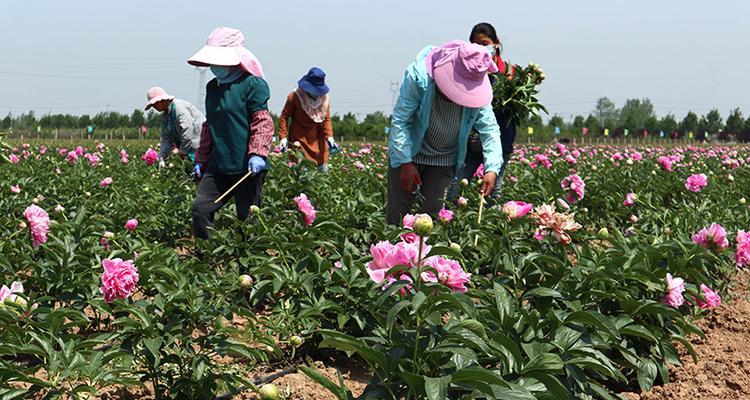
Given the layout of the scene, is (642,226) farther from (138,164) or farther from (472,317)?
(138,164)

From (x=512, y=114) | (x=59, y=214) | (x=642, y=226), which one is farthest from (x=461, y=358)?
(x=512, y=114)

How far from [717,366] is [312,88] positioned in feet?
15.7

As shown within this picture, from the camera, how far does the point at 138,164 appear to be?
9883 mm

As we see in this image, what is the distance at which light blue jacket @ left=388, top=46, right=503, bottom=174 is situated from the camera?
12.2 feet

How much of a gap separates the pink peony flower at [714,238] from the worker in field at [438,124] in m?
1.03

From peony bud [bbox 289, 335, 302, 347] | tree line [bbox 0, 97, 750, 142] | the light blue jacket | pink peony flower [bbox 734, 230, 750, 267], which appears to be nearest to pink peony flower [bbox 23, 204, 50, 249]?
peony bud [bbox 289, 335, 302, 347]

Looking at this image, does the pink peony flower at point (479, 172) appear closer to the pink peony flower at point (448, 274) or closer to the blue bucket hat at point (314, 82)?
the blue bucket hat at point (314, 82)

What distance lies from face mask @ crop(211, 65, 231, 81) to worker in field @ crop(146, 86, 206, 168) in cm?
229

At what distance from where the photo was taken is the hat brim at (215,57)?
402 centimetres

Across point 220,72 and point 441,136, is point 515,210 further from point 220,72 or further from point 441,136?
point 220,72

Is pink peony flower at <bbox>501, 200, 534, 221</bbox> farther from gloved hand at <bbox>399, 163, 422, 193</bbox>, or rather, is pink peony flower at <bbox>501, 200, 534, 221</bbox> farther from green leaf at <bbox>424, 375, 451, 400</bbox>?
green leaf at <bbox>424, 375, 451, 400</bbox>

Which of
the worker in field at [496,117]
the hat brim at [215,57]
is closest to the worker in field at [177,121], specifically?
the hat brim at [215,57]

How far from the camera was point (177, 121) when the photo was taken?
21.0 feet

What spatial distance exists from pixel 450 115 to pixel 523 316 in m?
1.78
